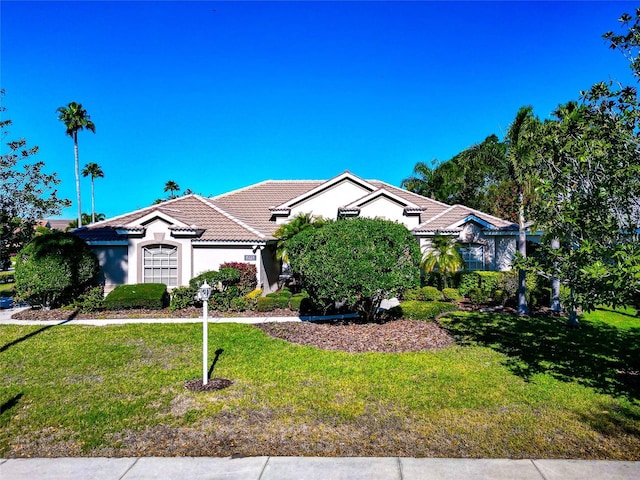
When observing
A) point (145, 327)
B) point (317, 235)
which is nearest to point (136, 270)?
point (145, 327)

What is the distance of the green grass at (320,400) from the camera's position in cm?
573

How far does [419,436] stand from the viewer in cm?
591

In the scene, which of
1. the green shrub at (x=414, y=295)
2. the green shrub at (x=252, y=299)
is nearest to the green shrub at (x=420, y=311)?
the green shrub at (x=414, y=295)

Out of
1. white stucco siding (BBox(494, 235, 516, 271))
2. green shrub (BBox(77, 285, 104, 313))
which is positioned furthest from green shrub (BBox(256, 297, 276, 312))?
white stucco siding (BBox(494, 235, 516, 271))

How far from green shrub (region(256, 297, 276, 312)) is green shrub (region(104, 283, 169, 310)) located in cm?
423

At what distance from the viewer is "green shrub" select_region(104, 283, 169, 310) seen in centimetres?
1664

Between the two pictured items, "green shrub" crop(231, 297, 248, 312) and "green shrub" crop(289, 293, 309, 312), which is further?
"green shrub" crop(231, 297, 248, 312)

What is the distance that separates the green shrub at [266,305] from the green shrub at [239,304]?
540 millimetres

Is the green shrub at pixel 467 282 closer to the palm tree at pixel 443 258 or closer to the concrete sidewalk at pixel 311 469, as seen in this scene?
the palm tree at pixel 443 258

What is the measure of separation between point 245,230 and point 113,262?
21.5 ft

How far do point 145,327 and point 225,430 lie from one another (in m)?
8.67

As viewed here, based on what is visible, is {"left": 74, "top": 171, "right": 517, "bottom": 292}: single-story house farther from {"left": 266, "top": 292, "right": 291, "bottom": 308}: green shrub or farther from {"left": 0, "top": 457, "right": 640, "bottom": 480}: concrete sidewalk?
{"left": 0, "top": 457, "right": 640, "bottom": 480}: concrete sidewalk

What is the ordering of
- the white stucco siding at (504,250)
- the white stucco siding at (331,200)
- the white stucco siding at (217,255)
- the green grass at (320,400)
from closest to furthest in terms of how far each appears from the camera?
the green grass at (320,400), the white stucco siding at (217,255), the white stucco siding at (504,250), the white stucco siding at (331,200)

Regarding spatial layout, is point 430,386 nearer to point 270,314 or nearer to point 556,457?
point 556,457
